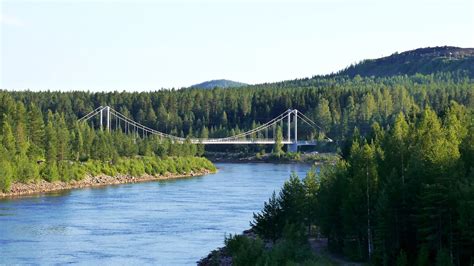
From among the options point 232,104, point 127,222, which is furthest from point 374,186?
point 232,104

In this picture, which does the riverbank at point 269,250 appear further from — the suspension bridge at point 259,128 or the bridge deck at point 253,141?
the suspension bridge at point 259,128

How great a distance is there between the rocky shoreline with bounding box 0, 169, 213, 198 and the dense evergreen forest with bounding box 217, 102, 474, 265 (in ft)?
88.6

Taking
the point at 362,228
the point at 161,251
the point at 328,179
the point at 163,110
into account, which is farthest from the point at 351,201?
the point at 163,110

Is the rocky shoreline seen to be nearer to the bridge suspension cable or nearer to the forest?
the forest

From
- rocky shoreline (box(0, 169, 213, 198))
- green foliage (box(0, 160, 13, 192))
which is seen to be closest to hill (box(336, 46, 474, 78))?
rocky shoreline (box(0, 169, 213, 198))

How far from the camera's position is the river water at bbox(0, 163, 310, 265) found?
115ft

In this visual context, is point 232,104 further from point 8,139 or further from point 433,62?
point 433,62

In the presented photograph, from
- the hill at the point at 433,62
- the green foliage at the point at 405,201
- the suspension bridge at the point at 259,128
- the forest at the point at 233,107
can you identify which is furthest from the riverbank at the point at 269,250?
the hill at the point at 433,62

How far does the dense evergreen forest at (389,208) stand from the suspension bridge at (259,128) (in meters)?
68.5

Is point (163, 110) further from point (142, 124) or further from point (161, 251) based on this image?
point (161, 251)

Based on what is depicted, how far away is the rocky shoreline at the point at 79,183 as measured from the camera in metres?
59.4

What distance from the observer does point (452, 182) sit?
92.3ft

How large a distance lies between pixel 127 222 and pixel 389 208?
59.5 ft

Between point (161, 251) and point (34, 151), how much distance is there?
3225 centimetres
